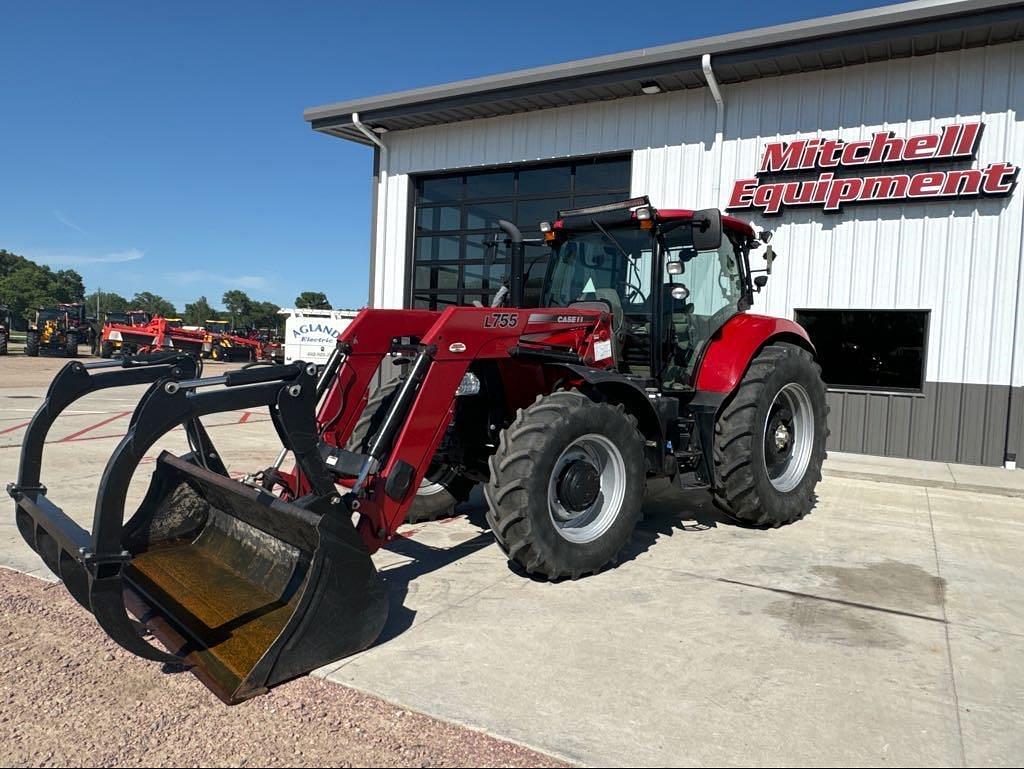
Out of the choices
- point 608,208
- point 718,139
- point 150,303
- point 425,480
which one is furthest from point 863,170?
point 150,303

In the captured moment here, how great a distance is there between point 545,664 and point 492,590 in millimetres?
951

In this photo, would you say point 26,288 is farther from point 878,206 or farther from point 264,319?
point 878,206

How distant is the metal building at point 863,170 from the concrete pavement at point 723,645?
3634 millimetres

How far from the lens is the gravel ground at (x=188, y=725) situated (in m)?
2.40

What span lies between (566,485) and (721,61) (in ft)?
24.4

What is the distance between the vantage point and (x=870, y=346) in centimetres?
934


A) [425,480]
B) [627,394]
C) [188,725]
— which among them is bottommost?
[188,725]

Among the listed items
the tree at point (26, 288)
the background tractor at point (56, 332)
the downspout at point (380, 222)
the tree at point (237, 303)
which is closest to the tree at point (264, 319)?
the tree at point (237, 303)

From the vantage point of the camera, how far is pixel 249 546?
373cm

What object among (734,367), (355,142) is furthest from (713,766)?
(355,142)

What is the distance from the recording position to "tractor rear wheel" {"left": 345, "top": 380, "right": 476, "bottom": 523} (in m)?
4.58

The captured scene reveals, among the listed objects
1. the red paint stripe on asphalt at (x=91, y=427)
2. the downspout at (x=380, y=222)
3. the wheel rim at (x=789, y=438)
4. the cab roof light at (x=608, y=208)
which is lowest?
the red paint stripe on asphalt at (x=91, y=427)

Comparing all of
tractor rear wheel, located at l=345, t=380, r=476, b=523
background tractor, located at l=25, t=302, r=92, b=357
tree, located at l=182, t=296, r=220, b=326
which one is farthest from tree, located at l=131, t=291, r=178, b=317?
tractor rear wheel, located at l=345, t=380, r=476, b=523

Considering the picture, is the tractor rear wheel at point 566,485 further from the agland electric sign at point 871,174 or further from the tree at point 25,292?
the tree at point 25,292
